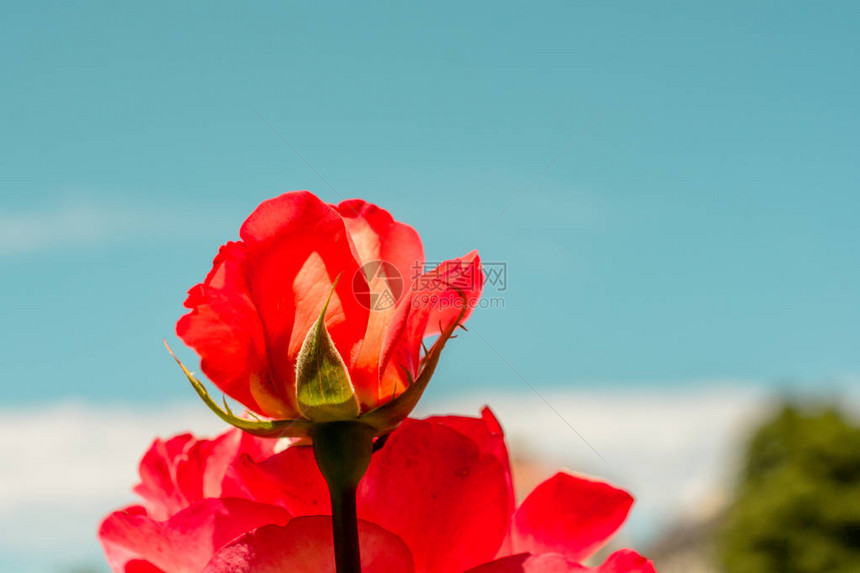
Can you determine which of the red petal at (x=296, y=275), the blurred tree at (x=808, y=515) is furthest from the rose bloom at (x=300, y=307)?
the blurred tree at (x=808, y=515)

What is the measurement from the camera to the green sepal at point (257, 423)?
46cm

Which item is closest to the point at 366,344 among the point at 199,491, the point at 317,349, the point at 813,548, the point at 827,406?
the point at 317,349

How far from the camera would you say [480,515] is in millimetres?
506

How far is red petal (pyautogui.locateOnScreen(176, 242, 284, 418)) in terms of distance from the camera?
0.48 meters

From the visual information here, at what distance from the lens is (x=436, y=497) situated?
0.50 m

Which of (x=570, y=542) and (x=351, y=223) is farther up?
(x=351, y=223)

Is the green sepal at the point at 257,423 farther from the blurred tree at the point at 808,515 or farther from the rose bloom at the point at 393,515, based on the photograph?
the blurred tree at the point at 808,515

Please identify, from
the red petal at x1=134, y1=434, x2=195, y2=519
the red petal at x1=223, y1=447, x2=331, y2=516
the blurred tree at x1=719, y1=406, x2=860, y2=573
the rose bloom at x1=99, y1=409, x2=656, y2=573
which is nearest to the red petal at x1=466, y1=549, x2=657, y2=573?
the rose bloom at x1=99, y1=409, x2=656, y2=573

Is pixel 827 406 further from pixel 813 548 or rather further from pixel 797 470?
pixel 813 548

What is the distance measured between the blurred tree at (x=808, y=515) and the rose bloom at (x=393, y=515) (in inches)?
853

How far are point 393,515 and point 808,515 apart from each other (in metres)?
22.7

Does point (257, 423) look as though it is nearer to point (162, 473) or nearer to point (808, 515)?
point (162, 473)

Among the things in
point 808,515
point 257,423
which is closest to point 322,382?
point 257,423

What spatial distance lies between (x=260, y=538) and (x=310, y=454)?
6 cm
